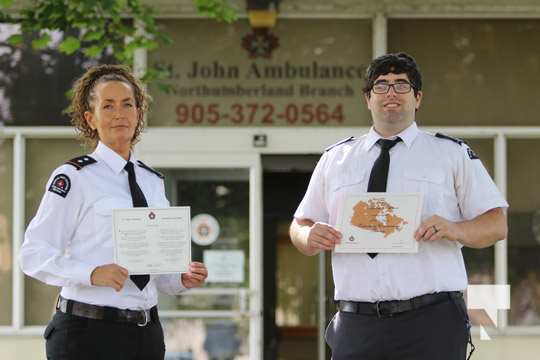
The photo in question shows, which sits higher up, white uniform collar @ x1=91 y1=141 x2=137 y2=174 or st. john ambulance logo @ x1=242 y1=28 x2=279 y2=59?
st. john ambulance logo @ x1=242 y1=28 x2=279 y2=59

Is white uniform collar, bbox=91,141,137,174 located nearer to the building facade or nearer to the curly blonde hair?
the curly blonde hair

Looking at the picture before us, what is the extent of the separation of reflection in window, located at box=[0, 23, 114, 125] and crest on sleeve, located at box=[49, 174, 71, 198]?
469 cm

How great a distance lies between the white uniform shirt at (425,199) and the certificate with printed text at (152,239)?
0.55 metres

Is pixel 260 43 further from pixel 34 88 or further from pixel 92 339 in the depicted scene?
pixel 92 339

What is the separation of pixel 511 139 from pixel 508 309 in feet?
4.54

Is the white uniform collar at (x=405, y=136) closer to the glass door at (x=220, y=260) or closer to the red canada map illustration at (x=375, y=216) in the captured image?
the red canada map illustration at (x=375, y=216)

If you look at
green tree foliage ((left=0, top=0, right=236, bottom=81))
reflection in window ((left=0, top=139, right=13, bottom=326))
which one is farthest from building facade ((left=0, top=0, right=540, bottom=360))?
green tree foliage ((left=0, top=0, right=236, bottom=81))

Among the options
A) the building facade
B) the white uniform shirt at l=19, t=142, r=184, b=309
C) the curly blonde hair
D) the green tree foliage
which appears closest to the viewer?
the white uniform shirt at l=19, t=142, r=184, b=309

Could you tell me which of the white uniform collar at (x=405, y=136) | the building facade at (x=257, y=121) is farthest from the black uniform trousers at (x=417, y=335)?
the building facade at (x=257, y=121)

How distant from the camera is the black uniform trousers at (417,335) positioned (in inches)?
137

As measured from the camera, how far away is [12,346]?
26.6ft

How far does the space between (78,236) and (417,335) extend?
48.7 inches

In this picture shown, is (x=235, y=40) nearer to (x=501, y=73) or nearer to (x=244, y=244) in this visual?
(x=244, y=244)

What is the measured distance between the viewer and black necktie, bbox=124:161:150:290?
140 inches
